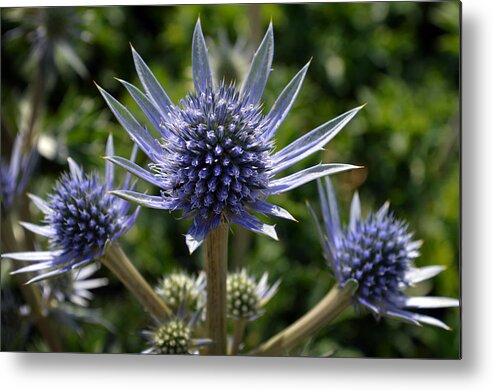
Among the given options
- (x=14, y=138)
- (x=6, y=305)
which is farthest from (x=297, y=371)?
(x=14, y=138)

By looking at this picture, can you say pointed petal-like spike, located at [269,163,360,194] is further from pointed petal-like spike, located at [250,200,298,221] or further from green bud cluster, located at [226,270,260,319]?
green bud cluster, located at [226,270,260,319]

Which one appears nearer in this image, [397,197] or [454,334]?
[454,334]

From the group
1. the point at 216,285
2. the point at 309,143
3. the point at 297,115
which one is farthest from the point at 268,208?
the point at 297,115

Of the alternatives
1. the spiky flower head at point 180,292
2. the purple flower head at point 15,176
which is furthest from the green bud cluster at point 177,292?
the purple flower head at point 15,176

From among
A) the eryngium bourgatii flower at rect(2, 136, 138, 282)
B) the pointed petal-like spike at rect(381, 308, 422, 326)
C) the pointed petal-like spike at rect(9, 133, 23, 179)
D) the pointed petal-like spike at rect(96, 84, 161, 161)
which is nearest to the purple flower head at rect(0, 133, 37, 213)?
the pointed petal-like spike at rect(9, 133, 23, 179)

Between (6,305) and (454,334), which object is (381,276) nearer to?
(454,334)
